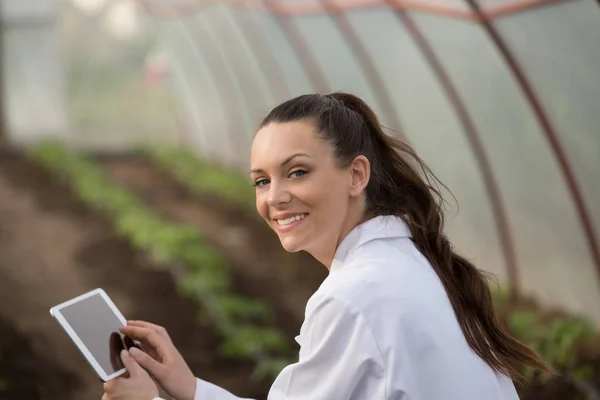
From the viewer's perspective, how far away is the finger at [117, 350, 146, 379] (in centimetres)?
204

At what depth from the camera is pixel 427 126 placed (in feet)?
22.7

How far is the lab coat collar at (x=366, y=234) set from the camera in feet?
6.42

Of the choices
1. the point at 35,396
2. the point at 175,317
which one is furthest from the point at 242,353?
the point at 35,396

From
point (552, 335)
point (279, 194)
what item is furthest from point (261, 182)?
point (552, 335)

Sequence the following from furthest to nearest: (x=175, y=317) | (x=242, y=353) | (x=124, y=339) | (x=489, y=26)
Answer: (x=175, y=317) → (x=242, y=353) → (x=489, y=26) → (x=124, y=339)

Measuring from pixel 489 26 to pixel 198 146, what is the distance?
9225 millimetres

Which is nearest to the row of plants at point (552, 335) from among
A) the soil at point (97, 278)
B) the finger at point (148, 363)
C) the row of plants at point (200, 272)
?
the soil at point (97, 278)

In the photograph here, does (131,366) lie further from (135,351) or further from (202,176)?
(202,176)

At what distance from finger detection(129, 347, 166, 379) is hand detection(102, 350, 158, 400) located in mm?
61

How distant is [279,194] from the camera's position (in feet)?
6.53

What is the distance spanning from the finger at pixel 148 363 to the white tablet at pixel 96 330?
42 millimetres

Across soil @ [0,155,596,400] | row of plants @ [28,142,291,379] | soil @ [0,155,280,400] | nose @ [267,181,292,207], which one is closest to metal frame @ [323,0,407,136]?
soil @ [0,155,596,400]

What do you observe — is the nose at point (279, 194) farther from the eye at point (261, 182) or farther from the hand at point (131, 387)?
the hand at point (131, 387)

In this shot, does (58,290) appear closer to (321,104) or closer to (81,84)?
(321,104)
